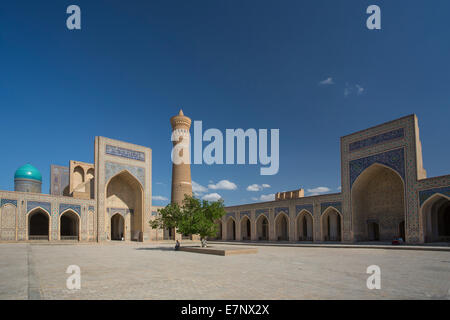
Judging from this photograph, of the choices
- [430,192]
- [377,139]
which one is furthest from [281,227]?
[430,192]

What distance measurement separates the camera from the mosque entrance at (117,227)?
27.3 metres

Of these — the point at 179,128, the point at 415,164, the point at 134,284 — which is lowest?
the point at 134,284

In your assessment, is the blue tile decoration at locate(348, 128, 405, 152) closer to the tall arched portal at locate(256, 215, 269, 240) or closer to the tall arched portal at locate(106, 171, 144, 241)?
the tall arched portal at locate(256, 215, 269, 240)

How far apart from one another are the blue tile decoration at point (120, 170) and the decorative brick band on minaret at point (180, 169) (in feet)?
11.3

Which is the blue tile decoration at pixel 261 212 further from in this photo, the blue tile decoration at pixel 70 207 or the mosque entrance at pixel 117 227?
the blue tile decoration at pixel 70 207

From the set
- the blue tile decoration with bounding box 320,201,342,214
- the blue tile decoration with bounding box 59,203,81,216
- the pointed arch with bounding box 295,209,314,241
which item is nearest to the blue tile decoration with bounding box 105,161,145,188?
the blue tile decoration with bounding box 59,203,81,216

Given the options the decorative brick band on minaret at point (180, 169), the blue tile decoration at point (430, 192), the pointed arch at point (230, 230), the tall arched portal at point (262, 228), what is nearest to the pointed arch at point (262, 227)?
the tall arched portal at point (262, 228)

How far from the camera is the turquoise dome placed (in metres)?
28.5
